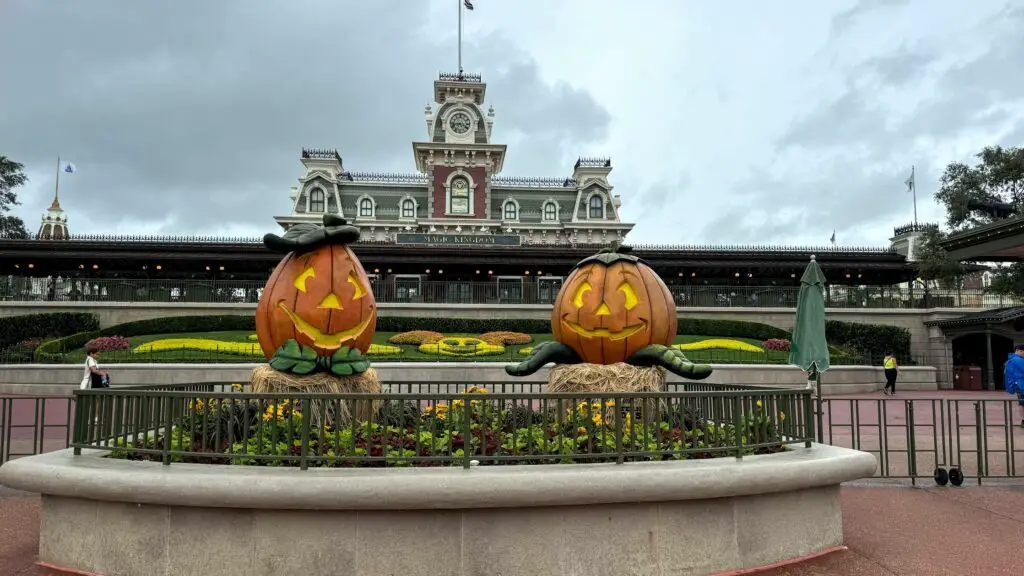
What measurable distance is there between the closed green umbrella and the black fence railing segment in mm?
3850

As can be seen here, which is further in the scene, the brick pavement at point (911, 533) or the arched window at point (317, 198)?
the arched window at point (317, 198)

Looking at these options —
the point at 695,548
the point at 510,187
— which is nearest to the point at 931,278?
the point at 510,187

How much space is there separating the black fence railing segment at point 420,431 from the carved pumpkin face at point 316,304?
853mm

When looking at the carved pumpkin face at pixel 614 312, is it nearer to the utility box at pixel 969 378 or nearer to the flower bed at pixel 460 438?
the flower bed at pixel 460 438

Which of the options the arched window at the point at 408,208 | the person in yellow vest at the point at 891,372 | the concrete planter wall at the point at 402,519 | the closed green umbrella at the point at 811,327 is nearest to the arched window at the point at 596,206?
the arched window at the point at 408,208

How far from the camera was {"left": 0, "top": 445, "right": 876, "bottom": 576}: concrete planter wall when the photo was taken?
470 centimetres

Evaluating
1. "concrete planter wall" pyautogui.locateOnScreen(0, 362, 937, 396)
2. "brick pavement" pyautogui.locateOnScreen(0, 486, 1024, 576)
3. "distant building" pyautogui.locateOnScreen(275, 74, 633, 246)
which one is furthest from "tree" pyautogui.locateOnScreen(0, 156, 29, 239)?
"brick pavement" pyautogui.locateOnScreen(0, 486, 1024, 576)

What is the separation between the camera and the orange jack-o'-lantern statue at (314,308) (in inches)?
285

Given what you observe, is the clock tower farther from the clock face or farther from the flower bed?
the flower bed

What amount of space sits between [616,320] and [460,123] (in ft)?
172

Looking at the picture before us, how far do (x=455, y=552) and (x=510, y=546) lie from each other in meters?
0.41

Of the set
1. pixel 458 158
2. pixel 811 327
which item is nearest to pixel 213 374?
pixel 811 327

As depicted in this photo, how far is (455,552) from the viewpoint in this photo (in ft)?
15.7

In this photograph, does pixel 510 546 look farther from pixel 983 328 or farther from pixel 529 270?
pixel 529 270
